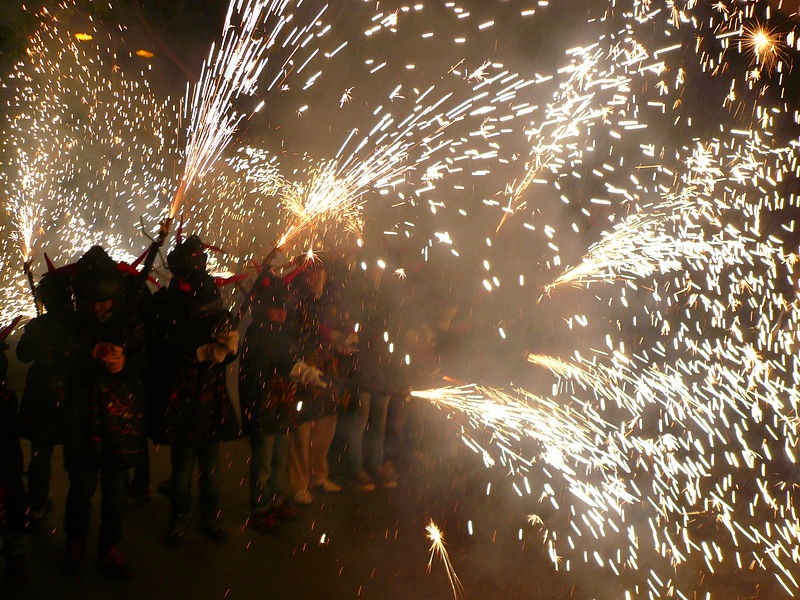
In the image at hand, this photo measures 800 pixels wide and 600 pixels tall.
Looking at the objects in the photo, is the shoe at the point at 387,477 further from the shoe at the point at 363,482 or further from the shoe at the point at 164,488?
the shoe at the point at 164,488

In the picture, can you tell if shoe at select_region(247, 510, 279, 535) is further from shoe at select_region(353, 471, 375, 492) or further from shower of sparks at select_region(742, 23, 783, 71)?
shower of sparks at select_region(742, 23, 783, 71)

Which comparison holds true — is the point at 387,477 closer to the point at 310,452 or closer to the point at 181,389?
the point at 310,452

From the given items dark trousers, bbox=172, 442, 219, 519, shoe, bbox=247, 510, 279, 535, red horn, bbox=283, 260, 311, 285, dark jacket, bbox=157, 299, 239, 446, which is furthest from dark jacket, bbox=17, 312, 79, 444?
red horn, bbox=283, 260, 311, 285

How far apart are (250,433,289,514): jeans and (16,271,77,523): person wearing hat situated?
1172mm

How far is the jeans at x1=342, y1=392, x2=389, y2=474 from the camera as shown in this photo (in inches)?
214

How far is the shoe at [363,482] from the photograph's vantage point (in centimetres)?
535

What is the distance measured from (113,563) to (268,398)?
1.28 meters

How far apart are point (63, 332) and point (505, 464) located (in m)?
3.62

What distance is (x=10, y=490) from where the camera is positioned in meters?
3.67

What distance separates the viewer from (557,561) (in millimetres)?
→ 4398

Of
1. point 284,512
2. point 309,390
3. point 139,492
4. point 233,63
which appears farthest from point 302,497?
point 233,63

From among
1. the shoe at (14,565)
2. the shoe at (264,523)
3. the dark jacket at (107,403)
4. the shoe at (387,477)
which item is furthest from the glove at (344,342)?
the shoe at (14,565)

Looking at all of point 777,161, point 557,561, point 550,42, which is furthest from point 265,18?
point 777,161

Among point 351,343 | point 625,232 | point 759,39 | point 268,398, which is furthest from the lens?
point 625,232
